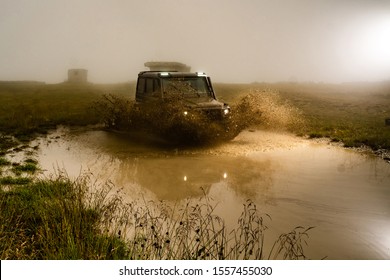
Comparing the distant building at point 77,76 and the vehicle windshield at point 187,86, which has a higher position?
the distant building at point 77,76

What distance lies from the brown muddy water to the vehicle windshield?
1.76 meters

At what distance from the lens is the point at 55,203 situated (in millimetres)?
5285

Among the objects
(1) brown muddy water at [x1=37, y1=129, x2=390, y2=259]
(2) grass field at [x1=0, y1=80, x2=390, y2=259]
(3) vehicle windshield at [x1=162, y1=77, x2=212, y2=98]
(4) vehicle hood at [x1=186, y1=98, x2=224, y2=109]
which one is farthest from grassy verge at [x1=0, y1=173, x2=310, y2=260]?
(3) vehicle windshield at [x1=162, y1=77, x2=212, y2=98]

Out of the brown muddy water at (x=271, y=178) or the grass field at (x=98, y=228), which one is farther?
the brown muddy water at (x=271, y=178)

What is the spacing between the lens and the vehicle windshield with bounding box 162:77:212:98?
11766 mm

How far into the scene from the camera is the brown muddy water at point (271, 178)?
17.2 feet

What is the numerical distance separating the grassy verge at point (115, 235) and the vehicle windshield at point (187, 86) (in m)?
6.14

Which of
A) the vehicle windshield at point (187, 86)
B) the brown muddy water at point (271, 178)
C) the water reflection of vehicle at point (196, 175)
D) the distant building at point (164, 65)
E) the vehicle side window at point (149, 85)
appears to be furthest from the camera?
the distant building at point (164, 65)

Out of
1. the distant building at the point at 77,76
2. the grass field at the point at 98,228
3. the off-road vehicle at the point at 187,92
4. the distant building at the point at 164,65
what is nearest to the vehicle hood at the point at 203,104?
the off-road vehicle at the point at 187,92

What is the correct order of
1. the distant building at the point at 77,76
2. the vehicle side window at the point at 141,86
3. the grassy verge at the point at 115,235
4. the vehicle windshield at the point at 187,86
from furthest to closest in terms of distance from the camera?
the distant building at the point at 77,76 < the vehicle side window at the point at 141,86 < the vehicle windshield at the point at 187,86 < the grassy verge at the point at 115,235

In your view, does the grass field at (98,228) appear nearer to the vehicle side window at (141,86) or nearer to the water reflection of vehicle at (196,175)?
the water reflection of vehicle at (196,175)

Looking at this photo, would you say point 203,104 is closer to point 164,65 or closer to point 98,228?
point 98,228

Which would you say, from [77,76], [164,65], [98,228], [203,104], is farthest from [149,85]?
[77,76]
